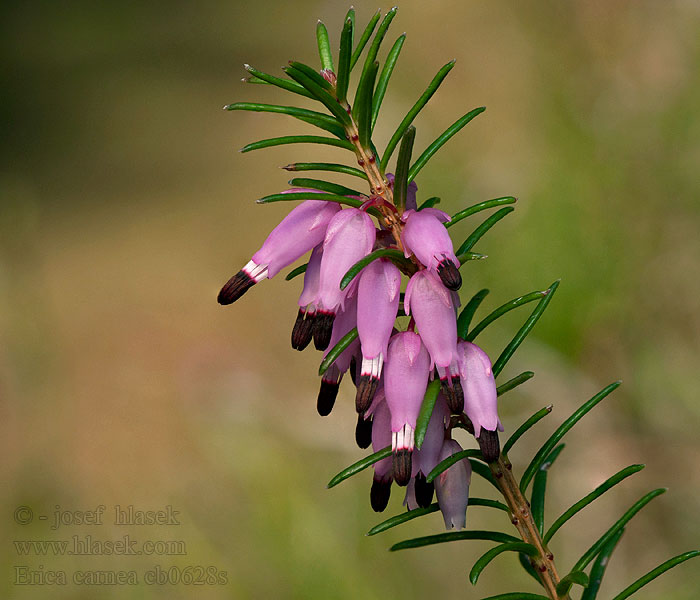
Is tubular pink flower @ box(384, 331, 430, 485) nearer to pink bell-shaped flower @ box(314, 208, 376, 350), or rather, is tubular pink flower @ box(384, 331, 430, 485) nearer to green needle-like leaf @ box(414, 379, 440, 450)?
green needle-like leaf @ box(414, 379, 440, 450)

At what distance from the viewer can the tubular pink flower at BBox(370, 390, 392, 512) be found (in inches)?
46.2

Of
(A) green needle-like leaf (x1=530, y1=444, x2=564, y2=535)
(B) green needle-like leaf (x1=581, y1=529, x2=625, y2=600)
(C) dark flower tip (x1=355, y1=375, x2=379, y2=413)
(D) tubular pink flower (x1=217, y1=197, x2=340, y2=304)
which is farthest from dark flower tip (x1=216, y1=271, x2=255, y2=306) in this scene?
(B) green needle-like leaf (x1=581, y1=529, x2=625, y2=600)

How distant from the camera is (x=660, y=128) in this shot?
455 centimetres

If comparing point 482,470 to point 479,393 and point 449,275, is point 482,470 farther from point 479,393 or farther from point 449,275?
point 449,275

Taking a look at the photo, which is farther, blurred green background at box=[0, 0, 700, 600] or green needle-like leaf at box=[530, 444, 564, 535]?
blurred green background at box=[0, 0, 700, 600]

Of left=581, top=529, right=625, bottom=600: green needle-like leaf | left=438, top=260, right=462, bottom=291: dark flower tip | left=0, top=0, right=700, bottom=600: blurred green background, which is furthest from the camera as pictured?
left=0, top=0, right=700, bottom=600: blurred green background

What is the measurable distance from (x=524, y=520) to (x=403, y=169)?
57cm

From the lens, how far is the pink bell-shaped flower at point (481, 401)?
108 centimetres

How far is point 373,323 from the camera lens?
41.7 inches

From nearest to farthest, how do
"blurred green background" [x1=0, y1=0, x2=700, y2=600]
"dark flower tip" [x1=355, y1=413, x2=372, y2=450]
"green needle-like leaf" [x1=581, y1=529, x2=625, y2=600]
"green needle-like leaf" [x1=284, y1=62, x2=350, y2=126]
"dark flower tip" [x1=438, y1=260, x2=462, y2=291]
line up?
"dark flower tip" [x1=438, y1=260, x2=462, y2=291] → "green needle-like leaf" [x1=284, y1=62, x2=350, y2=126] → "dark flower tip" [x1=355, y1=413, x2=372, y2=450] → "green needle-like leaf" [x1=581, y1=529, x2=625, y2=600] → "blurred green background" [x1=0, y1=0, x2=700, y2=600]

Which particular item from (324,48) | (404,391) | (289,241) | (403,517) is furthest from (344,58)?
(403,517)

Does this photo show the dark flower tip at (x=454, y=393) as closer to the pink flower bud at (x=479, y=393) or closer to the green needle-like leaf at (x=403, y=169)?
the pink flower bud at (x=479, y=393)

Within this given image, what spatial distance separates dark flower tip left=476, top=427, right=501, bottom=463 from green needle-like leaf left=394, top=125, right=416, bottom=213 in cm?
35

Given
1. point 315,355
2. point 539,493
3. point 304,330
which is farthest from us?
point 315,355
